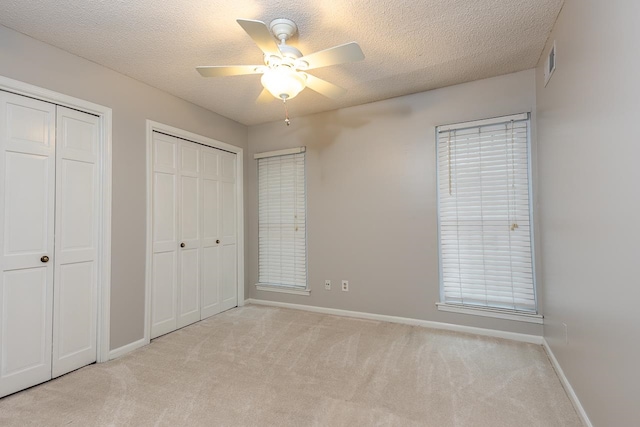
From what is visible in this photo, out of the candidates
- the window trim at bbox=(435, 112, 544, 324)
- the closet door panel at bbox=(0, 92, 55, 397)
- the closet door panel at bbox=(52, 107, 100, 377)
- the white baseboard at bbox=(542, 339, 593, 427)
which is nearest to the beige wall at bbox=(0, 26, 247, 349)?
the closet door panel at bbox=(52, 107, 100, 377)

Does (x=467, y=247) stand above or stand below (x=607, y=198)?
below

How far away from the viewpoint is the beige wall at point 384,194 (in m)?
3.07

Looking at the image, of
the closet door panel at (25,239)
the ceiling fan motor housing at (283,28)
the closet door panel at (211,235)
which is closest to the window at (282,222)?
the closet door panel at (211,235)

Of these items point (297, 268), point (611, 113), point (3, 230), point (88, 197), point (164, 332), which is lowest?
point (164, 332)

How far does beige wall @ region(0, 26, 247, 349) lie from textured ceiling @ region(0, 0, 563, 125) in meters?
0.11

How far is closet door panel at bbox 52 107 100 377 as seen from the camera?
→ 7.72 ft

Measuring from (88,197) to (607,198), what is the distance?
3453mm

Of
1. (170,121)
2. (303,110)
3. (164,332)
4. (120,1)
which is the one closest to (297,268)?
(164,332)

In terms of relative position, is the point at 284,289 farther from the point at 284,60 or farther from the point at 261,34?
the point at 261,34

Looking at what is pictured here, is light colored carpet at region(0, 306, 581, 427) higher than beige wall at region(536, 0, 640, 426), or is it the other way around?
beige wall at region(536, 0, 640, 426)

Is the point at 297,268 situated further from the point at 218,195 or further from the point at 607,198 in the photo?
the point at 607,198

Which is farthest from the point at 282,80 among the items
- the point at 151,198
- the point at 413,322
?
the point at 413,322

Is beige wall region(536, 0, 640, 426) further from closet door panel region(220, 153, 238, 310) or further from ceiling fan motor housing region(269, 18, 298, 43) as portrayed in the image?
closet door panel region(220, 153, 238, 310)

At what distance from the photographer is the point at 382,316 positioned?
3.44 m
